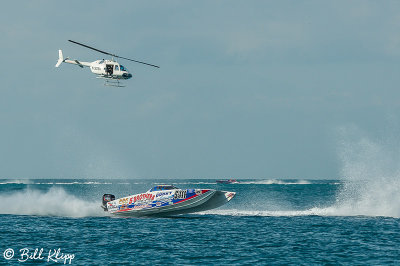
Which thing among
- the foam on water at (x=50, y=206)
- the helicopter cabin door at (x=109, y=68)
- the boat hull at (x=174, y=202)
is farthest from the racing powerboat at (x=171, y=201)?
the helicopter cabin door at (x=109, y=68)

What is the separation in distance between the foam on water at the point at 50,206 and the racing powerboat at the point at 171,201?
5.45m

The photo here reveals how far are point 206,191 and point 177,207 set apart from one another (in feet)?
7.40

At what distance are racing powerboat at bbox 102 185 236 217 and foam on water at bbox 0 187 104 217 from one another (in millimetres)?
5449

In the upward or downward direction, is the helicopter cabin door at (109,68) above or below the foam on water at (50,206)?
above

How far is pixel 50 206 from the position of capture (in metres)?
43.7

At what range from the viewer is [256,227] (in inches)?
1261

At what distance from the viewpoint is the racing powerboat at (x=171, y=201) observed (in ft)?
115

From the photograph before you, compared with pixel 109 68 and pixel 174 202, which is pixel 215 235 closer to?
pixel 174 202

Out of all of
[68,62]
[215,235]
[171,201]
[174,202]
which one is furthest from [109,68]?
[215,235]

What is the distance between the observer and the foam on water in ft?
A: 137

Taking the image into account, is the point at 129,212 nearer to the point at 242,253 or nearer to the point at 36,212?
the point at 36,212

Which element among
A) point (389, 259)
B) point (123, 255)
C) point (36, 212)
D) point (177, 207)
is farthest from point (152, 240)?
point (36, 212)

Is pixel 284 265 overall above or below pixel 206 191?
below

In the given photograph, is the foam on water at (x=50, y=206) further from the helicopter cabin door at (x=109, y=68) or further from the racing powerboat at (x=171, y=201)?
the helicopter cabin door at (x=109, y=68)
